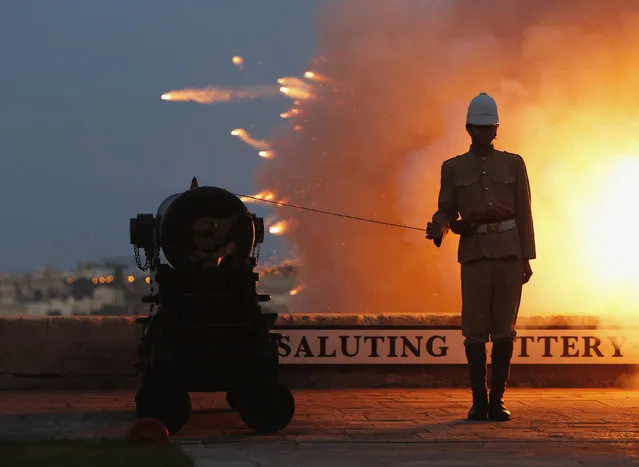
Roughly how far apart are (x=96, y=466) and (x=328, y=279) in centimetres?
2343

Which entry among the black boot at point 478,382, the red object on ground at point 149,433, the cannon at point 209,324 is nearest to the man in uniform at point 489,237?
the black boot at point 478,382

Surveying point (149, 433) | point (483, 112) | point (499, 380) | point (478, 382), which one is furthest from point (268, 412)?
point (483, 112)

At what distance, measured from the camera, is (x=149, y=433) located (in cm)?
860

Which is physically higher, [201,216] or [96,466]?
[201,216]

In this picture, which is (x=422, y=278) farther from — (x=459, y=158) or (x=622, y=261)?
(x=459, y=158)

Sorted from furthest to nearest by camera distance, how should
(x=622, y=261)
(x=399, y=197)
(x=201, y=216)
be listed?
(x=399, y=197) → (x=622, y=261) → (x=201, y=216)

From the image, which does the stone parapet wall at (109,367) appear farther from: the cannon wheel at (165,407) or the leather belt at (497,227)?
the cannon wheel at (165,407)

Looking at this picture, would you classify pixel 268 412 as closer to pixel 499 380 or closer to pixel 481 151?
pixel 499 380

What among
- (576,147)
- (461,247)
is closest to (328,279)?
(576,147)

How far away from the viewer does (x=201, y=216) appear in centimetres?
1032

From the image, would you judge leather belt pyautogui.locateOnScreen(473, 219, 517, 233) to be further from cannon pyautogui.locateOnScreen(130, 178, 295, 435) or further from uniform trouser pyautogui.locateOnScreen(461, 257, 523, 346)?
cannon pyautogui.locateOnScreen(130, 178, 295, 435)

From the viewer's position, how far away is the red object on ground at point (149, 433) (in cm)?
859

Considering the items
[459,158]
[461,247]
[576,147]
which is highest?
[576,147]

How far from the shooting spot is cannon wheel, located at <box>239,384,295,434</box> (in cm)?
947
